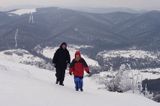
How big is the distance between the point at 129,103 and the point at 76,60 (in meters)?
3.55

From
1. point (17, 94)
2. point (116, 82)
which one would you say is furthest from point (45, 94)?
point (116, 82)

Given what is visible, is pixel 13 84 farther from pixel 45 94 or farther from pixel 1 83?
pixel 45 94

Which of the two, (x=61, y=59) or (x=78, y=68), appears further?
(x=61, y=59)

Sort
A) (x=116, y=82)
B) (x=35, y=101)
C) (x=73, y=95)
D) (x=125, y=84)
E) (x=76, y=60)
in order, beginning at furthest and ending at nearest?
(x=125, y=84) < (x=116, y=82) < (x=76, y=60) < (x=73, y=95) < (x=35, y=101)

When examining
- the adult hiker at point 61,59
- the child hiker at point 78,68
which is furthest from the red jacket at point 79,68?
the adult hiker at point 61,59

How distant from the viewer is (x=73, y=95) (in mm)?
18016

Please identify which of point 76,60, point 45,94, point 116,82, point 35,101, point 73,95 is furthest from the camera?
point 116,82

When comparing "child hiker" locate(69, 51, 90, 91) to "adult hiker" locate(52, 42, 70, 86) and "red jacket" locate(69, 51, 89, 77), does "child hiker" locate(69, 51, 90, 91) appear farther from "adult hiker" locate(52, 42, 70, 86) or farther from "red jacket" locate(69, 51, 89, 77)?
"adult hiker" locate(52, 42, 70, 86)

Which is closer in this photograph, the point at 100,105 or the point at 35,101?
the point at 35,101

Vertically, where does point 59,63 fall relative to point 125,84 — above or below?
above

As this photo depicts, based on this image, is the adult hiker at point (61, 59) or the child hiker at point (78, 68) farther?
the adult hiker at point (61, 59)

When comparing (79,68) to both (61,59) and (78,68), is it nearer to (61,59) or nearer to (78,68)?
(78,68)

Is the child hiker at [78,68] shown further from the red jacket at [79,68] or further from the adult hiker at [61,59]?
the adult hiker at [61,59]

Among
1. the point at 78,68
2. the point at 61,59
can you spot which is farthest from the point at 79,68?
the point at 61,59
